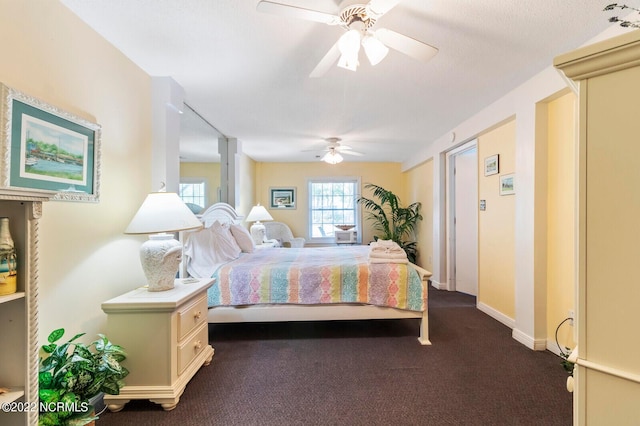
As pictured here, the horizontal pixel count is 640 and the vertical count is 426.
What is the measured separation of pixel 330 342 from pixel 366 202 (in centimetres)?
372

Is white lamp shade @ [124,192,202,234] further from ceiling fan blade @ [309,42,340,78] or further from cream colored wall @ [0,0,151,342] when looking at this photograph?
ceiling fan blade @ [309,42,340,78]

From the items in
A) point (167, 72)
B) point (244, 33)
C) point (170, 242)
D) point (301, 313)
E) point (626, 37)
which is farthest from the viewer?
point (301, 313)

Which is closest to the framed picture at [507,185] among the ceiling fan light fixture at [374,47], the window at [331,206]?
the ceiling fan light fixture at [374,47]

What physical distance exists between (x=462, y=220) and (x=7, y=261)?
14.8 ft

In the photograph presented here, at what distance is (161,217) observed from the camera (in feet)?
6.10

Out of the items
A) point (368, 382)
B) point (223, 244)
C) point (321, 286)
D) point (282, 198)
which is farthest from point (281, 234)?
point (368, 382)

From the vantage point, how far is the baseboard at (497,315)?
2.86 metres

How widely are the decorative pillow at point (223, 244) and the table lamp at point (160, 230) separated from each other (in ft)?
2.75

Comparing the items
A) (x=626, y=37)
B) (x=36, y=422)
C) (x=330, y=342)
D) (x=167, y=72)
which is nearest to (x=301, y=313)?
(x=330, y=342)

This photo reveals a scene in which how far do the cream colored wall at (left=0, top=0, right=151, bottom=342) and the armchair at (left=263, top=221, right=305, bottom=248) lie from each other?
3.31 metres

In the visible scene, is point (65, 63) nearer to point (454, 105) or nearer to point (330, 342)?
point (330, 342)

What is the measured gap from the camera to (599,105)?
67cm

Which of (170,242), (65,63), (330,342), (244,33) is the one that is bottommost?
(330,342)

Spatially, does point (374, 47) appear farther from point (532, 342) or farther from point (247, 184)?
point (247, 184)
